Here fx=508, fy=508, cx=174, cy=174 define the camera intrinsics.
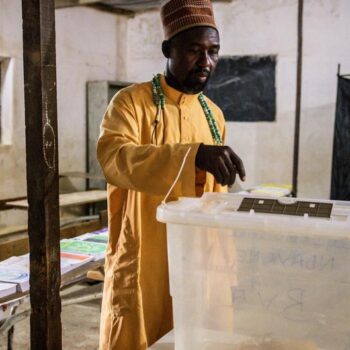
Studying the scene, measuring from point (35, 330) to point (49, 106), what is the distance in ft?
1.87

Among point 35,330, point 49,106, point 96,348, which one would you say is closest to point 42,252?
point 35,330

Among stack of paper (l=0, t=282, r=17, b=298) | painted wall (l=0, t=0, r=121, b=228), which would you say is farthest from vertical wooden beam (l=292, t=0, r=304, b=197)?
stack of paper (l=0, t=282, r=17, b=298)

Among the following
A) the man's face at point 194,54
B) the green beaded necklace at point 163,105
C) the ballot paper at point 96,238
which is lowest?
the ballot paper at point 96,238

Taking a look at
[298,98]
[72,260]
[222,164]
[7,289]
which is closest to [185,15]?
[222,164]

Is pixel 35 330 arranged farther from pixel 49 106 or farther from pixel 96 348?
pixel 96 348

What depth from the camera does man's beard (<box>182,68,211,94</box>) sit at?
1.57 metres

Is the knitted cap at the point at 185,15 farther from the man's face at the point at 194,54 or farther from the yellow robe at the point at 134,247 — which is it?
the yellow robe at the point at 134,247

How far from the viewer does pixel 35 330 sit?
1296mm

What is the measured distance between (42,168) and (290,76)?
232 inches

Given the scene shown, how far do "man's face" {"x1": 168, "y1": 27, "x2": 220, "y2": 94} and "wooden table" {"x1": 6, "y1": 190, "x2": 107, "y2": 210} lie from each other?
4.20 meters

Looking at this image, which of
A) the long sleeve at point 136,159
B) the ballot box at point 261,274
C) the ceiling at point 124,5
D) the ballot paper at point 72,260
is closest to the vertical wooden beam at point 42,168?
the long sleeve at point 136,159

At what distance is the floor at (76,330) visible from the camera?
379cm

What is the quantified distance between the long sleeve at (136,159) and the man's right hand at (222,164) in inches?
1.7

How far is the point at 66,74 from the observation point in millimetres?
6961
